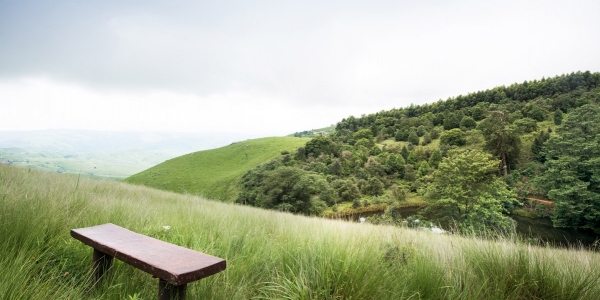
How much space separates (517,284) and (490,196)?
2614 centimetres

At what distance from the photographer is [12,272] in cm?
196

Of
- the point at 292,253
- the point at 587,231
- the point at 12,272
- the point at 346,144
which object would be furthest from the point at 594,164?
the point at 12,272

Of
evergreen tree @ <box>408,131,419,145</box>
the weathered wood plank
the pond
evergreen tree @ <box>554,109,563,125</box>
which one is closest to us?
the weathered wood plank

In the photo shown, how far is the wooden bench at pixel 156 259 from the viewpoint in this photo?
1799 mm

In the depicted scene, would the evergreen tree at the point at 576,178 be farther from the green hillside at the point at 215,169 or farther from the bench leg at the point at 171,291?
the green hillside at the point at 215,169

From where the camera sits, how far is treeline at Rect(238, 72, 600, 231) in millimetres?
29047

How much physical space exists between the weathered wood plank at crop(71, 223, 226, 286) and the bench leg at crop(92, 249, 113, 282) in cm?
17

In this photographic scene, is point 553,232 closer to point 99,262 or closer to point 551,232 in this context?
point 551,232

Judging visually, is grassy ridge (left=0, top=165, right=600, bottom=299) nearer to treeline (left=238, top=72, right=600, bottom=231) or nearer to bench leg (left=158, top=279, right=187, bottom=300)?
bench leg (left=158, top=279, right=187, bottom=300)

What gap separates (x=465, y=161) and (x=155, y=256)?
30147 millimetres

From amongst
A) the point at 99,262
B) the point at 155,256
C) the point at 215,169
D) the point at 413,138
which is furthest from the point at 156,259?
the point at 215,169

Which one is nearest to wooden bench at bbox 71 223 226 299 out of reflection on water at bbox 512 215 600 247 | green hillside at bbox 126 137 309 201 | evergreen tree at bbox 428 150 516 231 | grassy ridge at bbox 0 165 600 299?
grassy ridge at bbox 0 165 600 299

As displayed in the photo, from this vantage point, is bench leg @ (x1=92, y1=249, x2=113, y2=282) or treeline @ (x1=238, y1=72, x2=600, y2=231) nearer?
bench leg @ (x1=92, y1=249, x2=113, y2=282)

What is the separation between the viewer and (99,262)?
2598 millimetres
